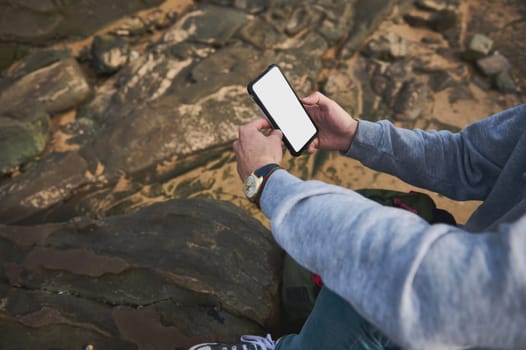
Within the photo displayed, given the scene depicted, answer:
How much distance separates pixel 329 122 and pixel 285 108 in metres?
0.20

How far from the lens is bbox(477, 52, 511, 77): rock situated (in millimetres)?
3707

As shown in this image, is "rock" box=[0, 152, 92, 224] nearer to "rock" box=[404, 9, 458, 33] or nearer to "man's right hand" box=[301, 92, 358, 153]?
"man's right hand" box=[301, 92, 358, 153]

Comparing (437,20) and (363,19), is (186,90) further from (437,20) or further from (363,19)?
(437,20)

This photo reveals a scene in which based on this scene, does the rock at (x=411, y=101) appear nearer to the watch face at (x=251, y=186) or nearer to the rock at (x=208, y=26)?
the rock at (x=208, y=26)

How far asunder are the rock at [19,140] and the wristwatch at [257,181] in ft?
8.43

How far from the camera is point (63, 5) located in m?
4.09

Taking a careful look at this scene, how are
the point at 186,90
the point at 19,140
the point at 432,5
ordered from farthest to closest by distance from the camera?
the point at 432,5, the point at 186,90, the point at 19,140

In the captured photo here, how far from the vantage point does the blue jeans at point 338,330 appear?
1.03 metres

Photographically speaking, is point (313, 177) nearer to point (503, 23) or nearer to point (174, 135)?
point (174, 135)

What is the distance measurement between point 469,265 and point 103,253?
1634mm

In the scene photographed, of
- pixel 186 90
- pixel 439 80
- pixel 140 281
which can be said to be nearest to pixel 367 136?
pixel 140 281

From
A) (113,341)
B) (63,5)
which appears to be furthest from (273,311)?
(63,5)

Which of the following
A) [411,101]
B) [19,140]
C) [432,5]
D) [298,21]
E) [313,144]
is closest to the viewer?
[313,144]

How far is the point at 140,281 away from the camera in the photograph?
1701 mm
